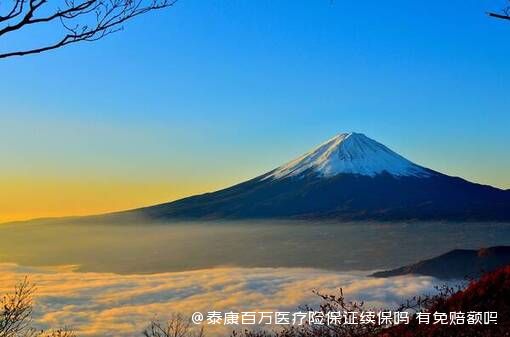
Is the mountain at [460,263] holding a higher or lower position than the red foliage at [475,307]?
lower

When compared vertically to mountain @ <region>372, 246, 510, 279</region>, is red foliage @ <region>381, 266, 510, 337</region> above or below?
above

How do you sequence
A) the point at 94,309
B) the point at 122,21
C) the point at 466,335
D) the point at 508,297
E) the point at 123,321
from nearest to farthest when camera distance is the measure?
the point at 122,21, the point at 466,335, the point at 508,297, the point at 123,321, the point at 94,309

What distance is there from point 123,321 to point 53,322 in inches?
640

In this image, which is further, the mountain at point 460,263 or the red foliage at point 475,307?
the mountain at point 460,263

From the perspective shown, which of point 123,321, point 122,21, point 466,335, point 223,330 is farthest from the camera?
point 123,321

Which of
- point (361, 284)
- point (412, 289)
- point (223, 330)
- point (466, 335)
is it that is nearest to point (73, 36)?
point (466, 335)

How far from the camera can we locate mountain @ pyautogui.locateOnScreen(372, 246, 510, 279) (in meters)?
168

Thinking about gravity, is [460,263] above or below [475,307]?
below

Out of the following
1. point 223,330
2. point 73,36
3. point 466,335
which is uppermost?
point 73,36

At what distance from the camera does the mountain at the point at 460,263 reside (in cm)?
16850

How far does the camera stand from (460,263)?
182 m

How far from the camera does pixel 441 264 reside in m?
184

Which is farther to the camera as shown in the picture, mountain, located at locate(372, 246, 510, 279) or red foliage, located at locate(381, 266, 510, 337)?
mountain, located at locate(372, 246, 510, 279)

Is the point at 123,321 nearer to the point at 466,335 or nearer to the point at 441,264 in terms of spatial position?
the point at 441,264
